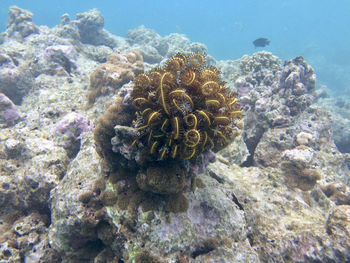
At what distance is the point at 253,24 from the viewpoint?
11731 cm

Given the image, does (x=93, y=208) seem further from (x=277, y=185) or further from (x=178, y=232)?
(x=277, y=185)

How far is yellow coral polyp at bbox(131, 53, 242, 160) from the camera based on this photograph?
3104mm

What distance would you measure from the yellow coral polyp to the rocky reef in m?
0.02

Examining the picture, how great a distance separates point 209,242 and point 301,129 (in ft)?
20.7

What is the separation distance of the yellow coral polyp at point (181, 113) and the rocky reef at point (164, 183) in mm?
21

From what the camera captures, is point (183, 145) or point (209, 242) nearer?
point (183, 145)

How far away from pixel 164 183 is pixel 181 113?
119 cm

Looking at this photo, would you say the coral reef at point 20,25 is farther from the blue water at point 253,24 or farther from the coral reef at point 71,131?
the blue water at point 253,24

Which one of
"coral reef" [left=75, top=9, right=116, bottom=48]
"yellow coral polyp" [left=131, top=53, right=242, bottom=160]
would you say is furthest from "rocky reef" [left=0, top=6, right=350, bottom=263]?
"coral reef" [left=75, top=9, right=116, bottom=48]

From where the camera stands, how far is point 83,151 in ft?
17.5

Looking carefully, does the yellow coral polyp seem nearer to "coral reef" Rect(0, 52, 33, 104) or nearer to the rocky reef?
the rocky reef

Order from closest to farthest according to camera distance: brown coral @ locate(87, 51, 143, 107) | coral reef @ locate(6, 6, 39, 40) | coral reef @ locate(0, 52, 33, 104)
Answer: brown coral @ locate(87, 51, 143, 107) → coral reef @ locate(0, 52, 33, 104) → coral reef @ locate(6, 6, 39, 40)

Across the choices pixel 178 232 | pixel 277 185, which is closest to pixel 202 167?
pixel 178 232

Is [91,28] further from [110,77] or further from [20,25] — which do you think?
[110,77]
